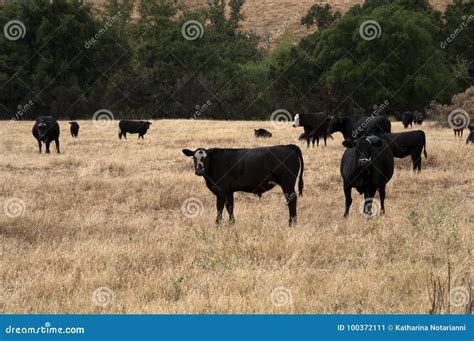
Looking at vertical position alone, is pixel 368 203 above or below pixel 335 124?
below

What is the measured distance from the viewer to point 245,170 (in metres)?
10.3

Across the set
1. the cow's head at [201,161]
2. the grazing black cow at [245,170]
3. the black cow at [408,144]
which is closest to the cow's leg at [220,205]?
the grazing black cow at [245,170]

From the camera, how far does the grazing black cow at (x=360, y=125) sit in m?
20.1

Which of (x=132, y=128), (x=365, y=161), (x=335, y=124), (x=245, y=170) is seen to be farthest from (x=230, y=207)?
(x=132, y=128)

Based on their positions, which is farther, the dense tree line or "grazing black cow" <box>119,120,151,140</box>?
the dense tree line

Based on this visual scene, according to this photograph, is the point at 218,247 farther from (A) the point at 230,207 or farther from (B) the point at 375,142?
(B) the point at 375,142

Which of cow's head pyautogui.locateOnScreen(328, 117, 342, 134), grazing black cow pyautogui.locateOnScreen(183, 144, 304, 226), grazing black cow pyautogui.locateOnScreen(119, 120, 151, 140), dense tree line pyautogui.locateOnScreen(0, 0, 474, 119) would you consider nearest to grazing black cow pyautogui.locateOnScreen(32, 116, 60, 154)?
grazing black cow pyautogui.locateOnScreen(119, 120, 151, 140)

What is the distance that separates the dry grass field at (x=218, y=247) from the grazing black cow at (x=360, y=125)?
4565 mm

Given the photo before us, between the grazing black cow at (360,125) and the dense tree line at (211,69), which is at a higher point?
the dense tree line at (211,69)

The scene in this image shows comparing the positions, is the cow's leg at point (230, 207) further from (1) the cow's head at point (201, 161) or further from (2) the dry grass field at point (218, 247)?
(1) the cow's head at point (201, 161)

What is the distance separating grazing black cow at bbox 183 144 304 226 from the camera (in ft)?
33.7

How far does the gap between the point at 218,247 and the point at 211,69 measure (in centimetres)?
5796

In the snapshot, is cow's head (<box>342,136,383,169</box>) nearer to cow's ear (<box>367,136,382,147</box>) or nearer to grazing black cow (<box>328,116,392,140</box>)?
cow's ear (<box>367,136,382,147</box>)

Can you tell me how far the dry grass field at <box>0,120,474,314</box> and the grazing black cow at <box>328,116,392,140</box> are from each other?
4.56 m
